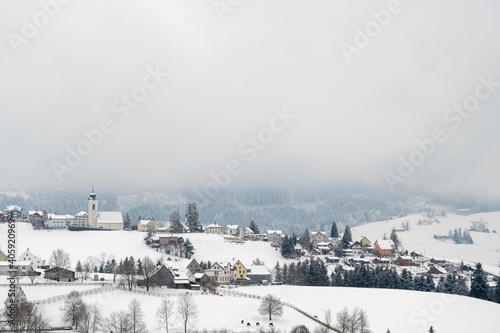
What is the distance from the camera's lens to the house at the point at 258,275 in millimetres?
109000

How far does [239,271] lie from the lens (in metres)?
110

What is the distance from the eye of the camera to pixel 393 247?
152m

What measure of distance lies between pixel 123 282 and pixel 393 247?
95.8 meters

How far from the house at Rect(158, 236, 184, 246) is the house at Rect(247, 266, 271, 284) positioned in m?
29.6

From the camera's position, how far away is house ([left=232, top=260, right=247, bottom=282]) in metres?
110

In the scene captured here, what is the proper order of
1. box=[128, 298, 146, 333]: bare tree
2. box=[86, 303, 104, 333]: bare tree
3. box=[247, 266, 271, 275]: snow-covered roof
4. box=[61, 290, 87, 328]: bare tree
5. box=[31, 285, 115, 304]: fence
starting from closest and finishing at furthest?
box=[86, 303, 104, 333]: bare tree
box=[128, 298, 146, 333]: bare tree
box=[61, 290, 87, 328]: bare tree
box=[31, 285, 115, 304]: fence
box=[247, 266, 271, 275]: snow-covered roof

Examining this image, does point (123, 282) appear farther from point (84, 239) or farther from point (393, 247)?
point (393, 247)

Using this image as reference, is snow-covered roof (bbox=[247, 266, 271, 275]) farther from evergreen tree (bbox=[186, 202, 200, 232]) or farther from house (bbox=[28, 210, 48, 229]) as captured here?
house (bbox=[28, 210, 48, 229])

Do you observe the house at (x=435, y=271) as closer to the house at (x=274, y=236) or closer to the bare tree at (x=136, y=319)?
the house at (x=274, y=236)

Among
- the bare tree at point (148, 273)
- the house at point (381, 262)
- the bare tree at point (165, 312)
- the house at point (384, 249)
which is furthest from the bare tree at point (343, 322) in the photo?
the house at point (384, 249)

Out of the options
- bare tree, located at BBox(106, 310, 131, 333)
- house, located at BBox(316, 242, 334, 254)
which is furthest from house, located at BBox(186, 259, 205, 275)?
house, located at BBox(316, 242, 334, 254)

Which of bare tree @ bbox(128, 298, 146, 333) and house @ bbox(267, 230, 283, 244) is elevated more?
house @ bbox(267, 230, 283, 244)
